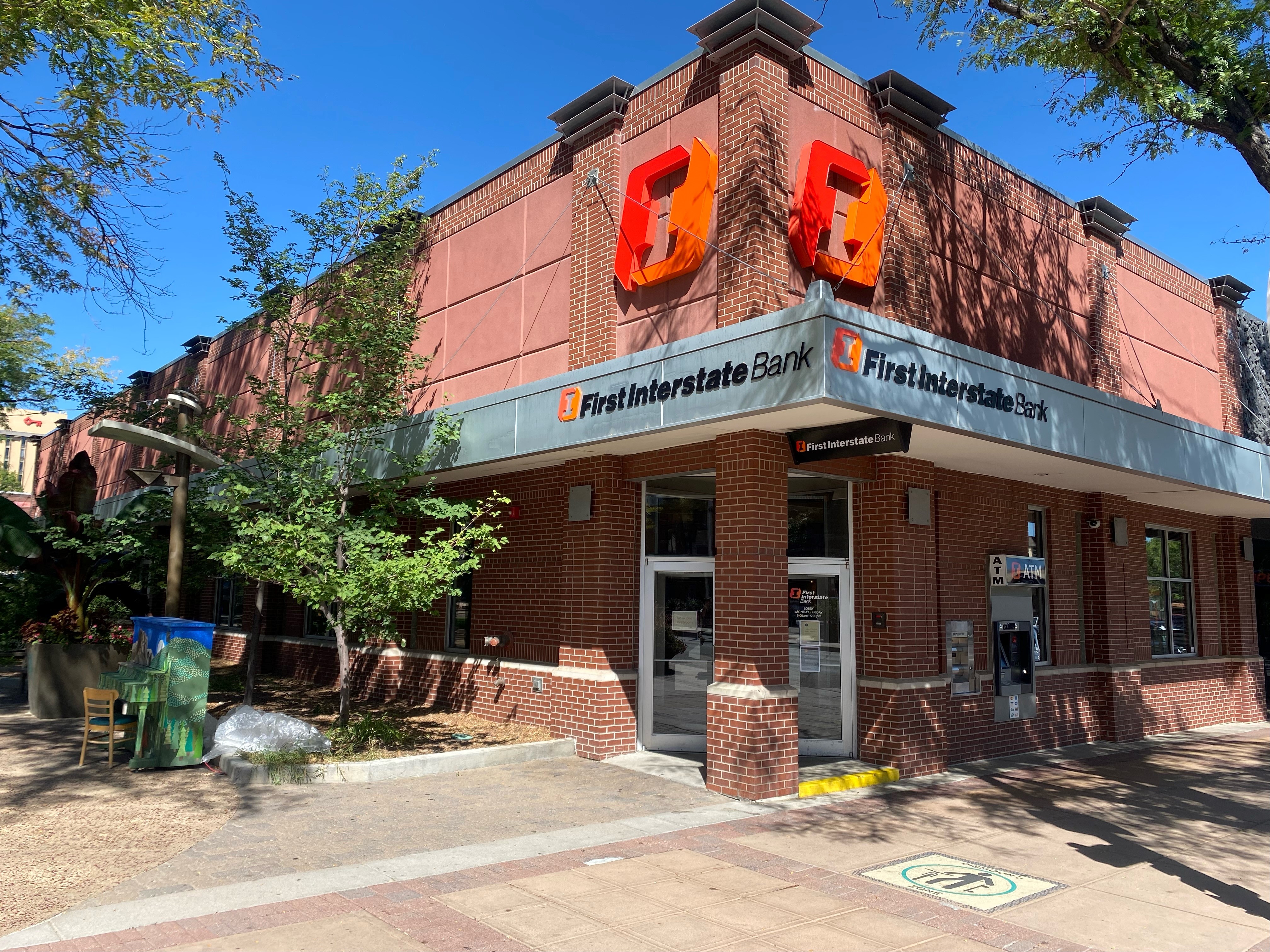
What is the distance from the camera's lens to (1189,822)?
28.7ft

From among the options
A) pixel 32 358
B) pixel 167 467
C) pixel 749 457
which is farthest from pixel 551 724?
pixel 32 358

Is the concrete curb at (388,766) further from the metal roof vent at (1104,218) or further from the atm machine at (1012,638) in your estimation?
the metal roof vent at (1104,218)

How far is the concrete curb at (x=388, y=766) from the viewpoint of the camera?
9.39 metres

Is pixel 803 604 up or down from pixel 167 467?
down

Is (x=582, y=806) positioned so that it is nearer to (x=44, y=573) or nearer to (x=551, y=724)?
(x=551, y=724)

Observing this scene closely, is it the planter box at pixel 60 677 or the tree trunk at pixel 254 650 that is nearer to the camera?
the planter box at pixel 60 677

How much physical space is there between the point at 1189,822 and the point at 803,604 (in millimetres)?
4490

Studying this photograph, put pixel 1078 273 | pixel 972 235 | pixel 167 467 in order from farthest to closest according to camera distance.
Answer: pixel 167 467
pixel 1078 273
pixel 972 235

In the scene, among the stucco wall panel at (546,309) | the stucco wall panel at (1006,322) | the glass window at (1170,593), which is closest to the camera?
the stucco wall panel at (1006,322)

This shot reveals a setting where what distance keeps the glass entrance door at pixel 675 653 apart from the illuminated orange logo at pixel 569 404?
87.9 inches

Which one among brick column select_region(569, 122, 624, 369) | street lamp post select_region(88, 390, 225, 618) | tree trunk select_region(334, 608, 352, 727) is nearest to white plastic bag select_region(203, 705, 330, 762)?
tree trunk select_region(334, 608, 352, 727)

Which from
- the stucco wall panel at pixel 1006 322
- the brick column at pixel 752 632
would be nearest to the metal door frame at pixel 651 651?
the brick column at pixel 752 632

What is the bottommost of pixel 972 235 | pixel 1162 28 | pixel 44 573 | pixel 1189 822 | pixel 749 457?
pixel 1189 822

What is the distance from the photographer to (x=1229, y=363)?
18.0 metres
